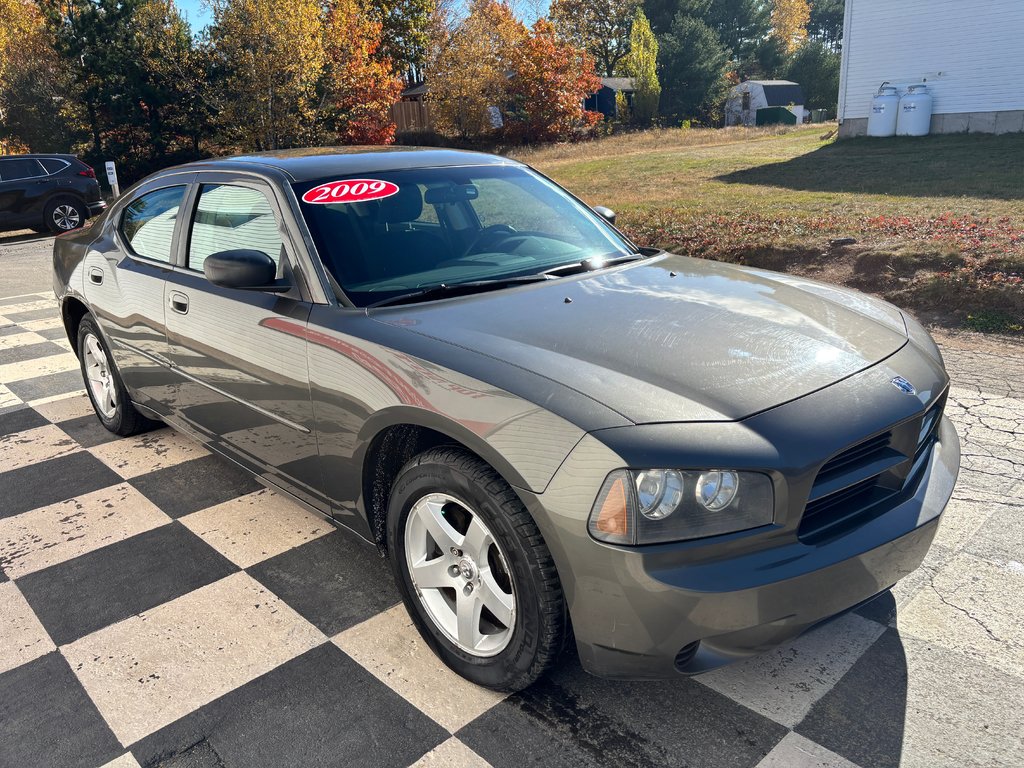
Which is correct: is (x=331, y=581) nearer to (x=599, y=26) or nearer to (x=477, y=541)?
(x=477, y=541)

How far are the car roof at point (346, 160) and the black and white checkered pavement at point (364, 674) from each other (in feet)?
5.10

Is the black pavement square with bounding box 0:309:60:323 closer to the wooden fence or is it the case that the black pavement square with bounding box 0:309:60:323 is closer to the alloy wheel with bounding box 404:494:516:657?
the alloy wheel with bounding box 404:494:516:657

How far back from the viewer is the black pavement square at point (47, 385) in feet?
18.6

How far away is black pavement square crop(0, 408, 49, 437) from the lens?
16.3 feet

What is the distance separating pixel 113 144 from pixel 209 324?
29401 millimetres

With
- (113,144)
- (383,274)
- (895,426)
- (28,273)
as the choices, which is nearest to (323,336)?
(383,274)

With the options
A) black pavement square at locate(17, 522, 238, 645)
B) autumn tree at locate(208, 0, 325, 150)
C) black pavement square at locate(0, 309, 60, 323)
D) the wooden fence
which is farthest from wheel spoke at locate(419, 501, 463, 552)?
the wooden fence

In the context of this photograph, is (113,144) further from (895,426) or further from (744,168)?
(895,426)

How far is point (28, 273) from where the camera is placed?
1152cm

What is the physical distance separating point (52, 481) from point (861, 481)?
390cm

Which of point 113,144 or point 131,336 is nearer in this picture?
point 131,336

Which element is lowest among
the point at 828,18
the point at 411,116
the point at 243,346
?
the point at 243,346

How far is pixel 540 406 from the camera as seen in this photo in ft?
6.90

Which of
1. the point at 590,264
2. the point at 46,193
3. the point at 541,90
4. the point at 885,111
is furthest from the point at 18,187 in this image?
the point at 541,90
